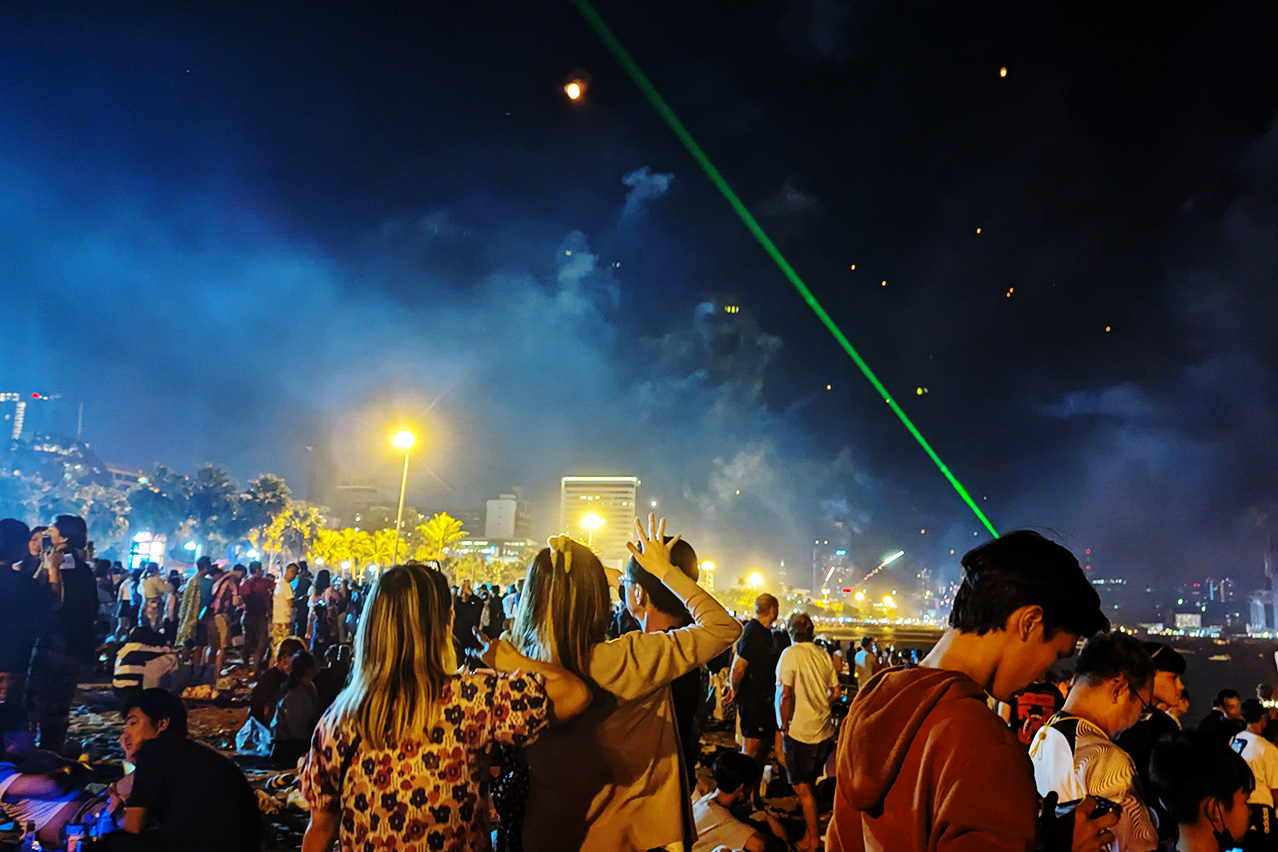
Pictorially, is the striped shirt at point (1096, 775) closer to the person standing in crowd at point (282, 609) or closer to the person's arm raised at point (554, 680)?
the person's arm raised at point (554, 680)

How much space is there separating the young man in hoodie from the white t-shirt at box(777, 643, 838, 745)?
5985mm

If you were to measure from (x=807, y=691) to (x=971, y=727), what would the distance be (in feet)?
21.6

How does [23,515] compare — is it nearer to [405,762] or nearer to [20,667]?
[20,667]

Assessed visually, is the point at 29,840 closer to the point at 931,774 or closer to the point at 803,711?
the point at 931,774

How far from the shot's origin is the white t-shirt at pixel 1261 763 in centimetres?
665

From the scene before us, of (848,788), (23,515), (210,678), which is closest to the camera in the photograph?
(848,788)

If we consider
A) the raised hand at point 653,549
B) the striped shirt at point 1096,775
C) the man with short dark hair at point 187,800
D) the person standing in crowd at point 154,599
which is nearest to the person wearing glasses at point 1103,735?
the striped shirt at point 1096,775

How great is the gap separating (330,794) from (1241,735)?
8.34 metres

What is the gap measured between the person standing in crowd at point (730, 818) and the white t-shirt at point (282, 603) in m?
13.4

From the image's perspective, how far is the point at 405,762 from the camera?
2.66 m

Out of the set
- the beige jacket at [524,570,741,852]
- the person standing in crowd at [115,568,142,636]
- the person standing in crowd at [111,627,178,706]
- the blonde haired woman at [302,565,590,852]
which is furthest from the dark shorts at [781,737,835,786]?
the person standing in crowd at [115,568,142,636]

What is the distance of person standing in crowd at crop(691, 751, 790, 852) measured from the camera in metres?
4.46

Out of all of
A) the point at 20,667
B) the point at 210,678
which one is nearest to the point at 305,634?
the point at 210,678

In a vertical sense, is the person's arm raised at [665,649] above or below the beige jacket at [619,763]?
above
